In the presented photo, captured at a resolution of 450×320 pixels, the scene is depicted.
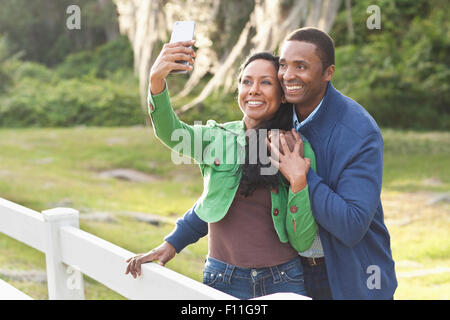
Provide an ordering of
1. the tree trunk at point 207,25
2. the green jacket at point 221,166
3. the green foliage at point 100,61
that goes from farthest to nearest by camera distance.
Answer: the green foliage at point 100,61 → the tree trunk at point 207,25 → the green jacket at point 221,166

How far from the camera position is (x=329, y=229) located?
160cm

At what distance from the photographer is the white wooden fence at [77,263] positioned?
155 cm

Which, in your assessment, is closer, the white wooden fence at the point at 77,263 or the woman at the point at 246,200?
the white wooden fence at the point at 77,263

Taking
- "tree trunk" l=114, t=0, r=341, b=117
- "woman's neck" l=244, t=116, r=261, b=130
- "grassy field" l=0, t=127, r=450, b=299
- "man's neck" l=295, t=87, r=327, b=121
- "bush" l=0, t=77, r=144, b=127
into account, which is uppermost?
"tree trunk" l=114, t=0, r=341, b=117

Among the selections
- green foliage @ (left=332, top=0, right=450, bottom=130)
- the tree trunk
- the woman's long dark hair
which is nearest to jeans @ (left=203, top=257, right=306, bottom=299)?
the woman's long dark hair

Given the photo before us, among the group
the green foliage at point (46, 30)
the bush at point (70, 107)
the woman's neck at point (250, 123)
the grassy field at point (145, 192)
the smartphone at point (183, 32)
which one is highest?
the green foliage at point (46, 30)

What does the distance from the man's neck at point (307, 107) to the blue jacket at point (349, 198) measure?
0.11ft

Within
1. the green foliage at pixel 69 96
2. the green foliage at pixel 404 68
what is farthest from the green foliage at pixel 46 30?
the green foliage at pixel 404 68

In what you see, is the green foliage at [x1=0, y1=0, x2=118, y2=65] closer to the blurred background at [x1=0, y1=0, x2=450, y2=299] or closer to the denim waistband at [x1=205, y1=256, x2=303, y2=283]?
the blurred background at [x1=0, y1=0, x2=450, y2=299]

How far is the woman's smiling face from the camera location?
1.83m

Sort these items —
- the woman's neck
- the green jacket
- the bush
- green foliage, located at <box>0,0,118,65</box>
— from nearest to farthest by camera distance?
the green jacket < the woman's neck < the bush < green foliage, located at <box>0,0,118,65</box>

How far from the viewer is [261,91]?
1827 millimetres

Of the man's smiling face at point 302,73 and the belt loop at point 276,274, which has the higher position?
the man's smiling face at point 302,73

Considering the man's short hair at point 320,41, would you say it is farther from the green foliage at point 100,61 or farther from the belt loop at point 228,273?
the green foliage at point 100,61
